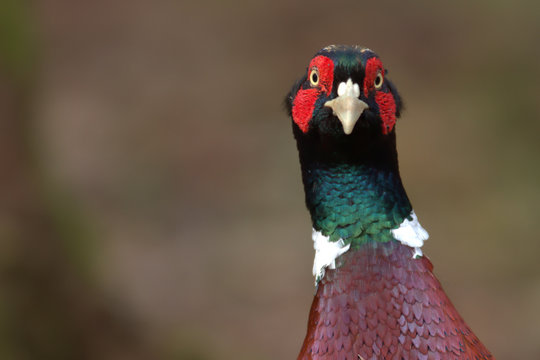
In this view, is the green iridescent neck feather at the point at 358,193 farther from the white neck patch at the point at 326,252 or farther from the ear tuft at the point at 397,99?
the ear tuft at the point at 397,99

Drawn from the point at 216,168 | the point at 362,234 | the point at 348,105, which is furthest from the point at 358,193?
the point at 216,168

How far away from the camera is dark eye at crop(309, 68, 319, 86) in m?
2.39

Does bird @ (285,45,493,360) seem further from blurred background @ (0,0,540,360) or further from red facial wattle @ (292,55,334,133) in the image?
blurred background @ (0,0,540,360)

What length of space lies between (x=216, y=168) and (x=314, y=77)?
14.5ft

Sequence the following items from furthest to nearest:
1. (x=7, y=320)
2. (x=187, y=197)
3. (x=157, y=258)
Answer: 1. (x=187, y=197)
2. (x=157, y=258)
3. (x=7, y=320)

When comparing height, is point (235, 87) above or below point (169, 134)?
above

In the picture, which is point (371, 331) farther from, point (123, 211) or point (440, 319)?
point (123, 211)

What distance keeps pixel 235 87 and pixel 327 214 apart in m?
4.75

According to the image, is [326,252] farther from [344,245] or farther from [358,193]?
[358,193]

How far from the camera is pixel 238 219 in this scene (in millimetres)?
6426

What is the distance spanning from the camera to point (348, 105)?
223cm

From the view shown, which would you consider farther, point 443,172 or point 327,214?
point 443,172

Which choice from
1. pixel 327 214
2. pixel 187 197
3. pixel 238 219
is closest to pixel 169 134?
pixel 187 197

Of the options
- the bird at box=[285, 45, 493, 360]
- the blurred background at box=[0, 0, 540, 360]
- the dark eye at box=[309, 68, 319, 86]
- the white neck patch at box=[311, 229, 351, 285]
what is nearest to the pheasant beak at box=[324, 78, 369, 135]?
the bird at box=[285, 45, 493, 360]
